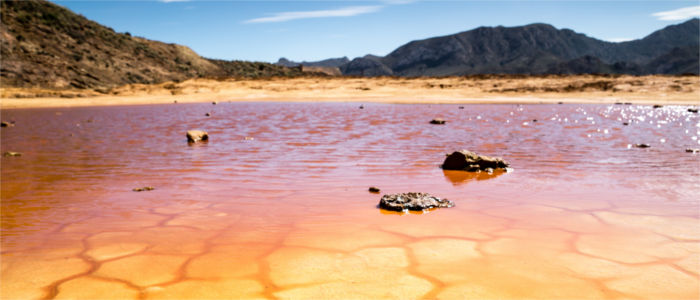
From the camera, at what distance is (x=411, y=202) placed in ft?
12.4

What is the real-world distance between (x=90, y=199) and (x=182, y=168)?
→ 153 centimetres

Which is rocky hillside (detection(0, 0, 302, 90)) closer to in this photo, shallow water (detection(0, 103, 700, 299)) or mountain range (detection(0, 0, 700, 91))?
mountain range (detection(0, 0, 700, 91))

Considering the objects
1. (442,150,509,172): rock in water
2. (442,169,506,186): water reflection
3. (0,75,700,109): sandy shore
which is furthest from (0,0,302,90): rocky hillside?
(442,169,506,186): water reflection

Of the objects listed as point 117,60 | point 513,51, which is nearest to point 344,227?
point 117,60

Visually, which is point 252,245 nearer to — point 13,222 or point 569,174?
point 13,222

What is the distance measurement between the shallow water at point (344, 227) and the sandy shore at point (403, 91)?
17.2 meters

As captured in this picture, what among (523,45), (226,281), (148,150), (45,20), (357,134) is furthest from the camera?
(523,45)

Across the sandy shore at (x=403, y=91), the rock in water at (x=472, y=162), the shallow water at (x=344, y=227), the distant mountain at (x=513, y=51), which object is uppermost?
the distant mountain at (x=513, y=51)

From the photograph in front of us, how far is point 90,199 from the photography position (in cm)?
421

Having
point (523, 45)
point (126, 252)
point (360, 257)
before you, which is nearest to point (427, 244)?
point (360, 257)

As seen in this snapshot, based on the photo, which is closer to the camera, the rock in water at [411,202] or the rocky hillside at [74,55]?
the rock in water at [411,202]

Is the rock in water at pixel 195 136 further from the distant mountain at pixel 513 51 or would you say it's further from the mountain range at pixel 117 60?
the distant mountain at pixel 513 51

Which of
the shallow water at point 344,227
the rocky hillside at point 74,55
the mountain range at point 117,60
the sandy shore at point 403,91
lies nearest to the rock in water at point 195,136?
the shallow water at point 344,227

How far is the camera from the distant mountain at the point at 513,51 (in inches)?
5187
